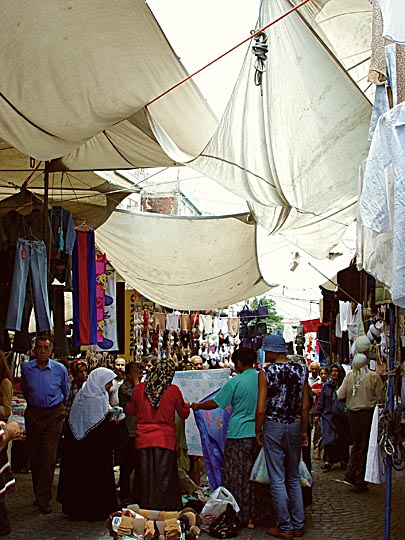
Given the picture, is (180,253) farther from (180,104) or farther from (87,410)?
(180,104)

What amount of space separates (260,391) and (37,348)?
240 centimetres

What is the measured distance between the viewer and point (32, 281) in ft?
24.6

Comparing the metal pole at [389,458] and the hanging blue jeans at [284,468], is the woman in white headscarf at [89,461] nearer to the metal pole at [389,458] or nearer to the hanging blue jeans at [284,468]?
the hanging blue jeans at [284,468]

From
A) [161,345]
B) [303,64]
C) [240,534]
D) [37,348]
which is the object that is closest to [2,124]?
[303,64]

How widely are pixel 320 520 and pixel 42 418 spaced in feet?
10.1

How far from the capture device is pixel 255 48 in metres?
5.56

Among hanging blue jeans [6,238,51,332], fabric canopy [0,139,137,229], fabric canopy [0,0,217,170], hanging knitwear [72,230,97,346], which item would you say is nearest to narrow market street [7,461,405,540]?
hanging blue jeans [6,238,51,332]

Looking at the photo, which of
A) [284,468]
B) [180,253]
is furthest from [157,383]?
[180,253]

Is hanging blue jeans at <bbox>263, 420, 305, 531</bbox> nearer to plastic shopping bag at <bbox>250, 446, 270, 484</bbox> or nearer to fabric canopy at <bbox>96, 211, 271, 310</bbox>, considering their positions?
plastic shopping bag at <bbox>250, 446, 270, 484</bbox>

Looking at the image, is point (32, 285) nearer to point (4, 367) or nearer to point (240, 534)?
point (4, 367)

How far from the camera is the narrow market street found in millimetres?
6719

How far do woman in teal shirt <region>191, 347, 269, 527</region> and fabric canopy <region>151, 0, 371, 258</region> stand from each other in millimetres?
1672

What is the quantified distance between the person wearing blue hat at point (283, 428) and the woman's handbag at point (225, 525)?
1.22 feet

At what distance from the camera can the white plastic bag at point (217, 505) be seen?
679 cm
